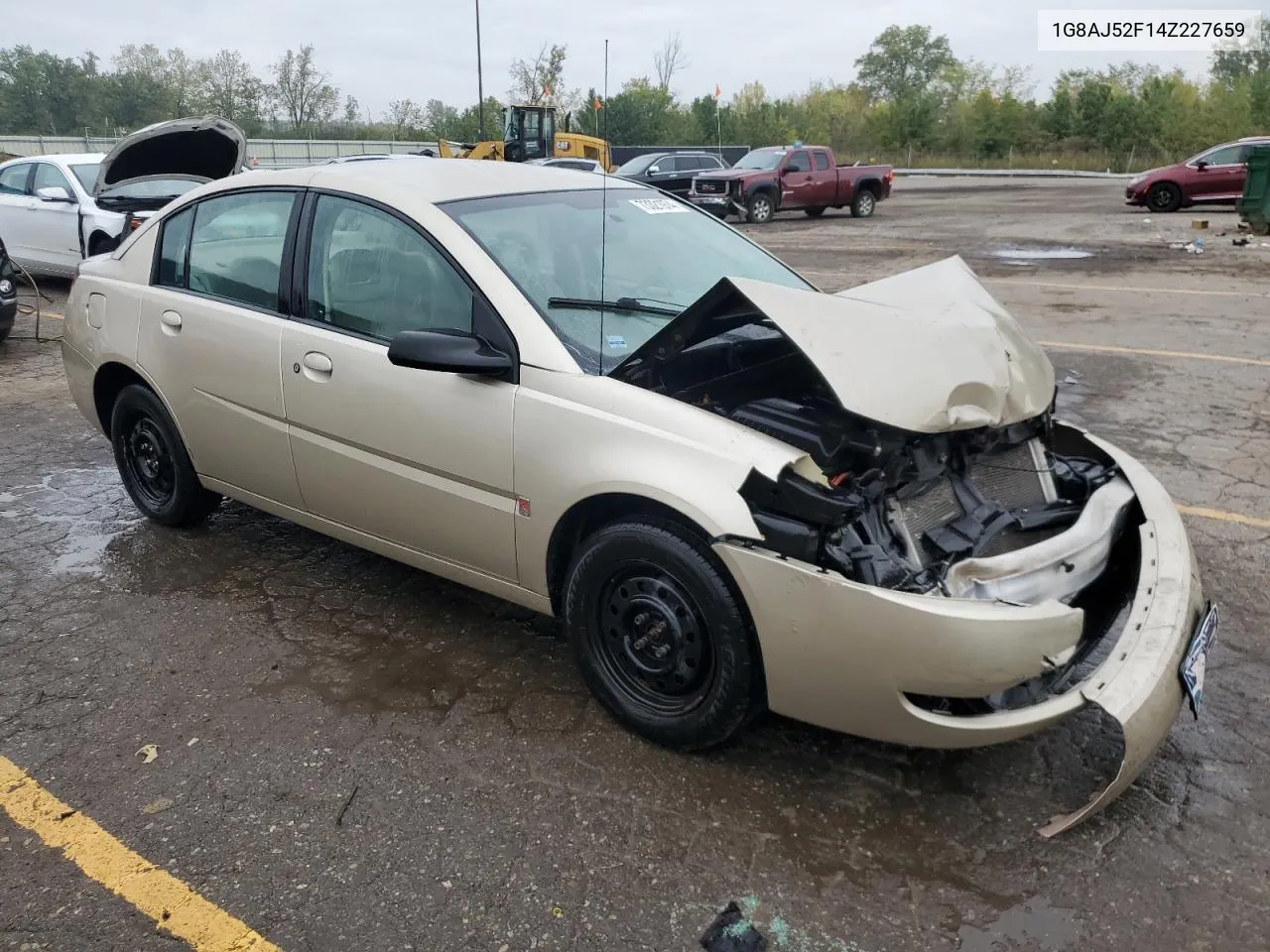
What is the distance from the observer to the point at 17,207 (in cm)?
1132

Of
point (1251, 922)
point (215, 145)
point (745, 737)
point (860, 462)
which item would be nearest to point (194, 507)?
point (745, 737)

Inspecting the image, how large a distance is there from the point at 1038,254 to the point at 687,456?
13.8 metres

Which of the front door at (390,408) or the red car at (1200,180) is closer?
the front door at (390,408)

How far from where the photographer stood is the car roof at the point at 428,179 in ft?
11.3

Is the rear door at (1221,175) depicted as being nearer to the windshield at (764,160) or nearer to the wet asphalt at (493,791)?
the windshield at (764,160)

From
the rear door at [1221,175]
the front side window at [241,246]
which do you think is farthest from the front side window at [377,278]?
the rear door at [1221,175]

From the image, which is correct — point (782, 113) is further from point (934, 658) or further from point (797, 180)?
point (934, 658)

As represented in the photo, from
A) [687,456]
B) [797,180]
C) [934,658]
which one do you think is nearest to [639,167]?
[797,180]

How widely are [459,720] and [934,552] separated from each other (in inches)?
60.9

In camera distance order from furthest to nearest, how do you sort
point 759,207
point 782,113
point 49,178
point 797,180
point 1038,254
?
1. point 782,113
2. point 797,180
3. point 759,207
4. point 1038,254
5. point 49,178

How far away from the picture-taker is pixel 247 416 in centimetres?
381

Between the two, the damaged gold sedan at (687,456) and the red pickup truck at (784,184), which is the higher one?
the red pickup truck at (784,184)

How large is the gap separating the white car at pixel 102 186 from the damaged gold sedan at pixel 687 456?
6.23 metres

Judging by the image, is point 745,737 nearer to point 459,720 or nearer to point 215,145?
point 459,720
